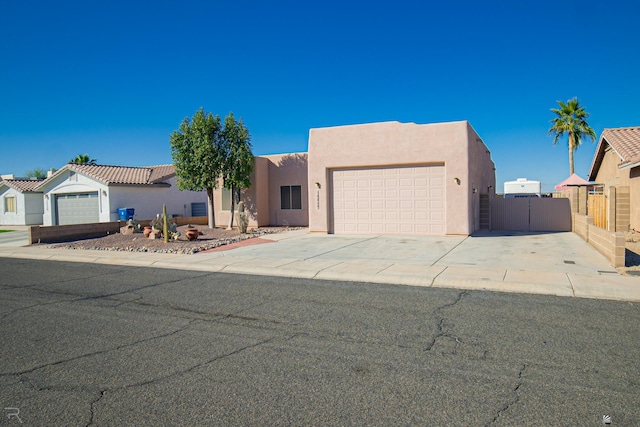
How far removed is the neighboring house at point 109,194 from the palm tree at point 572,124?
104 feet

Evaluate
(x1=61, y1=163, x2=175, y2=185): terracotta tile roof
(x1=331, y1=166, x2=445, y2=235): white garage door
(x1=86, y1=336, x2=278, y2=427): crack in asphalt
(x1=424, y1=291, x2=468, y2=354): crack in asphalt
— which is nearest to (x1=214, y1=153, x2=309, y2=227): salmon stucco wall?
(x1=331, y1=166, x2=445, y2=235): white garage door

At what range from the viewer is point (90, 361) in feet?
17.4

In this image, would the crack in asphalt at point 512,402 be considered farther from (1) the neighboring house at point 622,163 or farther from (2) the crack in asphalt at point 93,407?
(1) the neighboring house at point 622,163

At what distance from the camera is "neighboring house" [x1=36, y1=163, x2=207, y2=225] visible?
29078mm

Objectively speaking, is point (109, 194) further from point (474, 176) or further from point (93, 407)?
point (93, 407)

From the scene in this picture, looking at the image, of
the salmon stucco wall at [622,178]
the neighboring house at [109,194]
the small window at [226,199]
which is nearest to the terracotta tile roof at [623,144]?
the salmon stucco wall at [622,178]

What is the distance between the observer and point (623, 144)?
749 inches

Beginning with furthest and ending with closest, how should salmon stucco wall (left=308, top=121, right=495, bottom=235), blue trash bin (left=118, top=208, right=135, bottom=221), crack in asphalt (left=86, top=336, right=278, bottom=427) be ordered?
blue trash bin (left=118, top=208, right=135, bottom=221) < salmon stucco wall (left=308, top=121, right=495, bottom=235) < crack in asphalt (left=86, top=336, right=278, bottom=427)

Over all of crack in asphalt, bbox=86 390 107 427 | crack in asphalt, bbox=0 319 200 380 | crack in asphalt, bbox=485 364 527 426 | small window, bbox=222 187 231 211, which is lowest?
crack in asphalt, bbox=485 364 527 426

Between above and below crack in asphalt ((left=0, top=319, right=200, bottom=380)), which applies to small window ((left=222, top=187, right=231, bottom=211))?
above

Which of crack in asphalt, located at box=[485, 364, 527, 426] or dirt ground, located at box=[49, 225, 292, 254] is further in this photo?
dirt ground, located at box=[49, 225, 292, 254]

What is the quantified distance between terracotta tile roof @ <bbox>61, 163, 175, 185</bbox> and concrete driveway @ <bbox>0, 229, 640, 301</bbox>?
11237 millimetres

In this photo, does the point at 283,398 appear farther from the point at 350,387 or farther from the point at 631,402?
the point at 631,402

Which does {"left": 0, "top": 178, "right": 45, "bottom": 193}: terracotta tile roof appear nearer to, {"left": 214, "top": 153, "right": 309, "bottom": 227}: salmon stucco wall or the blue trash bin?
the blue trash bin
